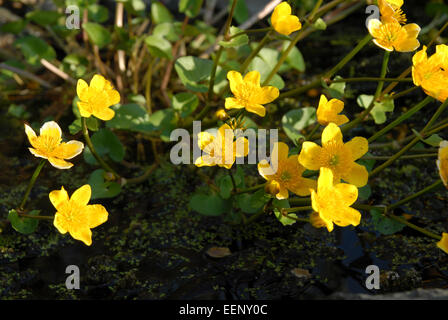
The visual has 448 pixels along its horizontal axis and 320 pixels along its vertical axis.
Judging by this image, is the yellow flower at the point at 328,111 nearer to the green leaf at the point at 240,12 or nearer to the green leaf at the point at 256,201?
the green leaf at the point at 256,201

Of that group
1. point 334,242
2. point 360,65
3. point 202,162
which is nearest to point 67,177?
point 202,162

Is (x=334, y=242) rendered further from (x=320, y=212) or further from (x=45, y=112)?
(x=45, y=112)

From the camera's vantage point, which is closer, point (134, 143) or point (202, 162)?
point (202, 162)

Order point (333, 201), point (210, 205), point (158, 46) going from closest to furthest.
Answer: point (333, 201), point (210, 205), point (158, 46)

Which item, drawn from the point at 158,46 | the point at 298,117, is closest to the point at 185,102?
the point at 158,46

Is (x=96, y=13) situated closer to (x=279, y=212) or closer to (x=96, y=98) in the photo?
(x=96, y=98)

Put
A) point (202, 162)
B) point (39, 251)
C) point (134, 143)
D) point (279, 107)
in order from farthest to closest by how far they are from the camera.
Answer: point (279, 107), point (134, 143), point (39, 251), point (202, 162)

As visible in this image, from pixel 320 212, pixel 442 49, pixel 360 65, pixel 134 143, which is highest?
pixel 360 65
